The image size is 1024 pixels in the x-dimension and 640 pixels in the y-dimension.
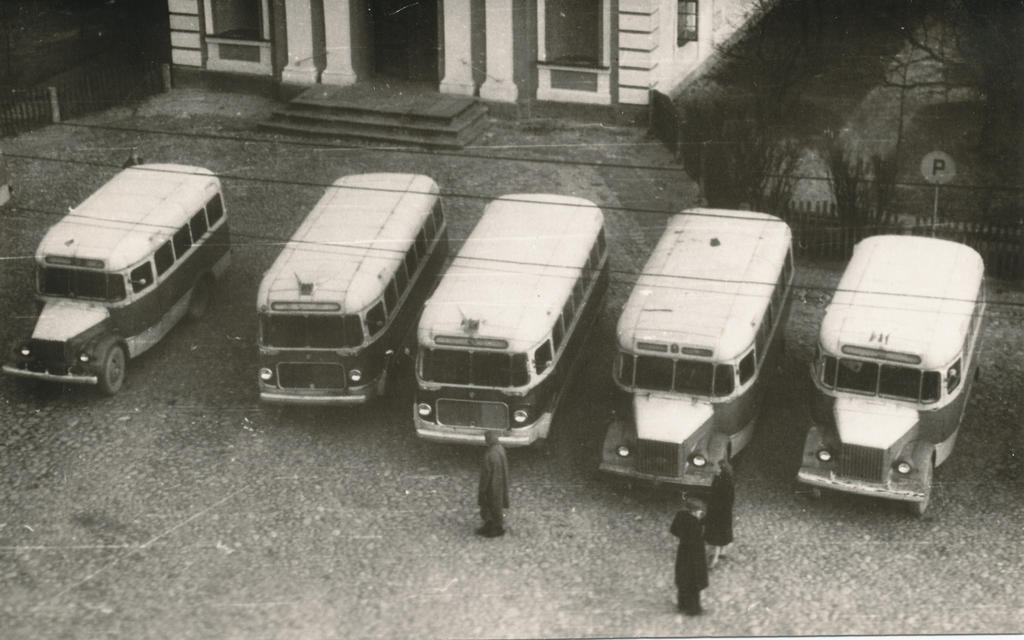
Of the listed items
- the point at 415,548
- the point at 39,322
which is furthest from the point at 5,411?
the point at 415,548

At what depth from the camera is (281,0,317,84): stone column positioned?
27938 millimetres

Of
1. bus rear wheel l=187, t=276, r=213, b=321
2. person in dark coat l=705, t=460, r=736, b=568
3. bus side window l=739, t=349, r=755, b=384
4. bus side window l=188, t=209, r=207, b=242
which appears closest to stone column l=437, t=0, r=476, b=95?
bus side window l=188, t=209, r=207, b=242

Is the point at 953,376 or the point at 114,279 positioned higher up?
the point at 114,279

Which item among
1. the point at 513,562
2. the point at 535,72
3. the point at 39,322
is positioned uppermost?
the point at 535,72

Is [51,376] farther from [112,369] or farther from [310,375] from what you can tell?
[310,375]

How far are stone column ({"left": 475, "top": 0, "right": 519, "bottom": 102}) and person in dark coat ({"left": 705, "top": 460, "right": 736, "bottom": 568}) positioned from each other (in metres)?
12.9

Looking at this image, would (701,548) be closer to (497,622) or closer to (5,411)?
(497,622)

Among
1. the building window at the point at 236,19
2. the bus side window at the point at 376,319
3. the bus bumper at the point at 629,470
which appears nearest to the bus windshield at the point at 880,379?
the bus bumper at the point at 629,470

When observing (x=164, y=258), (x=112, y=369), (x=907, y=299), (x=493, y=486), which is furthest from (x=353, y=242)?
(x=907, y=299)

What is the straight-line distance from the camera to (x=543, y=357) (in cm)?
1775

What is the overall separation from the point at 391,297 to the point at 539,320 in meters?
2.43

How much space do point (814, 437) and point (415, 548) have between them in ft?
15.6

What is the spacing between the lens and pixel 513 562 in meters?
15.9

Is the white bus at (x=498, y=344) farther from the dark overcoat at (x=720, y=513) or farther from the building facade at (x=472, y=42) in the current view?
the building facade at (x=472, y=42)
